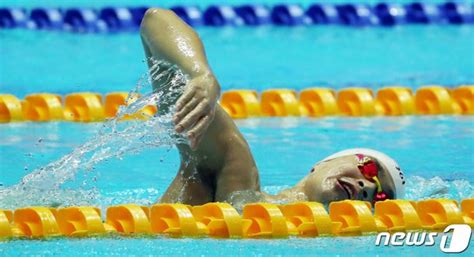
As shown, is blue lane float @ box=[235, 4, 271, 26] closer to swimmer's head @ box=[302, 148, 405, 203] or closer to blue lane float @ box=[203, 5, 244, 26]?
blue lane float @ box=[203, 5, 244, 26]

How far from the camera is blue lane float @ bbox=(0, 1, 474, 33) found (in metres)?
10.8

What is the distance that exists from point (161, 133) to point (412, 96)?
3.41m

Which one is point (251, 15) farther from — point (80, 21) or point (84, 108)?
point (84, 108)

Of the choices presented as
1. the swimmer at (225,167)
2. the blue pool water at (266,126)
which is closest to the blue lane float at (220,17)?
the blue pool water at (266,126)

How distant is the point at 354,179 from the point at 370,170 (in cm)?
7

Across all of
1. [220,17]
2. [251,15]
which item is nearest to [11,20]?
[220,17]

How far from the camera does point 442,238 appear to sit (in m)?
4.16

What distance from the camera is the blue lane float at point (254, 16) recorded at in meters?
10.8

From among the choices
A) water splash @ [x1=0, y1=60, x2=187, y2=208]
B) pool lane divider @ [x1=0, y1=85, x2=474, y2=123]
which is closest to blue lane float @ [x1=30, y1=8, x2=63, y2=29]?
pool lane divider @ [x1=0, y1=85, x2=474, y2=123]

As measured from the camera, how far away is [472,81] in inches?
347

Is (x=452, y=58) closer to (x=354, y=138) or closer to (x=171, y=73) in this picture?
(x=354, y=138)

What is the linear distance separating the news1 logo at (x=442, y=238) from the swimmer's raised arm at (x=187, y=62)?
2.64 feet

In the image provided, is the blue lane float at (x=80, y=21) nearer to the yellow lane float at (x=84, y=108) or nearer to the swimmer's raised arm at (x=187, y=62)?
the yellow lane float at (x=84, y=108)

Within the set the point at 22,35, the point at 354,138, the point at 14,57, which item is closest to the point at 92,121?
the point at 354,138
